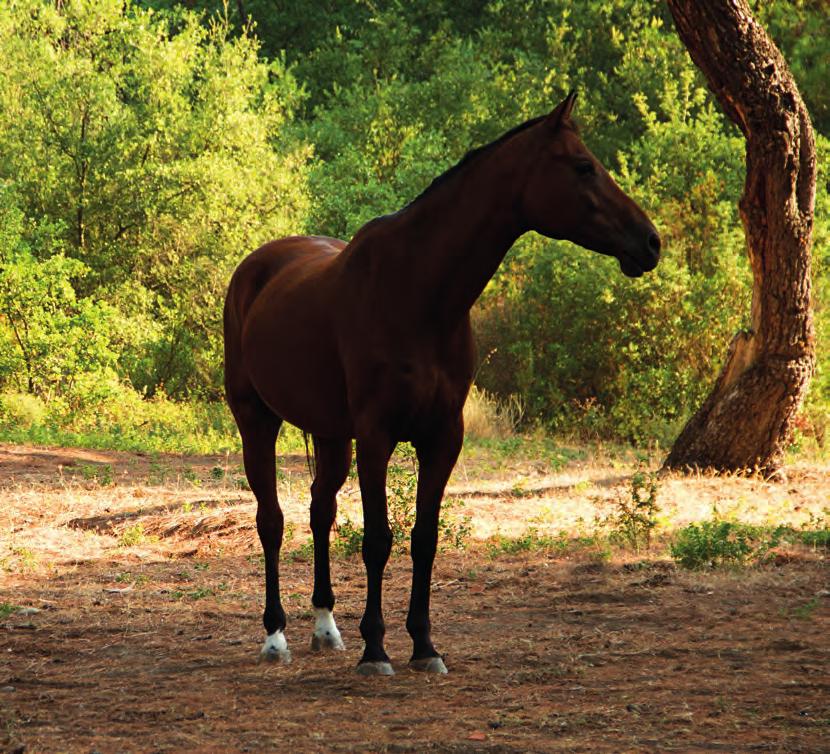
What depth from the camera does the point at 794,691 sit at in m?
4.54

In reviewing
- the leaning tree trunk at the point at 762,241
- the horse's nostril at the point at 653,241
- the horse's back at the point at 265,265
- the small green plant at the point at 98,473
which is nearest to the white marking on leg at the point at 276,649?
the horse's back at the point at 265,265

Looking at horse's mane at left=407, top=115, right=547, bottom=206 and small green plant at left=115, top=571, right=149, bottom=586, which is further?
small green plant at left=115, top=571, right=149, bottom=586

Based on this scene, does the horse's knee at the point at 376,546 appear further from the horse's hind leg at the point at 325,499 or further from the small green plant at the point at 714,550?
the small green plant at the point at 714,550

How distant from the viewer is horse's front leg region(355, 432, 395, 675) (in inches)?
194

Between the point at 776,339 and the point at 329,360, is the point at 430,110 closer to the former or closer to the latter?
the point at 776,339

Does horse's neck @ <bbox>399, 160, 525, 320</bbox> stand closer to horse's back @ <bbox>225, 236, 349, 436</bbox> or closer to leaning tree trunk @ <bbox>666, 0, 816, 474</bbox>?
horse's back @ <bbox>225, 236, 349, 436</bbox>

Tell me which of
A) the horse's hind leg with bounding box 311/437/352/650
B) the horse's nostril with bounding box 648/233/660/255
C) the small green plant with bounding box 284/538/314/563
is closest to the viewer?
the horse's nostril with bounding box 648/233/660/255

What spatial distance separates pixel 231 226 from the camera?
18.4m

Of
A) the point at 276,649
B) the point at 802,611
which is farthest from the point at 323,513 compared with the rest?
the point at 802,611

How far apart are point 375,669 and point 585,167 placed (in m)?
2.23

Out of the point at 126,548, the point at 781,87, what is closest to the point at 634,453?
the point at 781,87

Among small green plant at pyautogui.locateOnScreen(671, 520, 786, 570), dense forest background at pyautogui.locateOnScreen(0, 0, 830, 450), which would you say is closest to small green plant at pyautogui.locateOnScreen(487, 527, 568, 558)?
small green plant at pyautogui.locateOnScreen(671, 520, 786, 570)

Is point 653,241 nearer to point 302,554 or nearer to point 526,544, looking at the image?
point 526,544

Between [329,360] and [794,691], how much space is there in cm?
234
